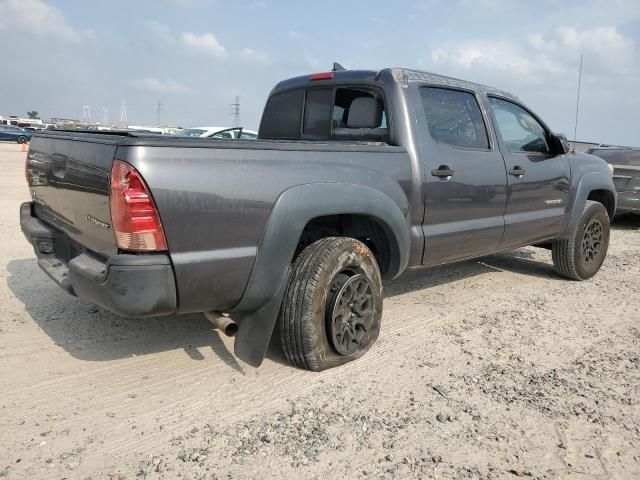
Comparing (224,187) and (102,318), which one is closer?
(224,187)

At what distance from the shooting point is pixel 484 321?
14.2ft

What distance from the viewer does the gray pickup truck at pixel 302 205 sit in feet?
8.31

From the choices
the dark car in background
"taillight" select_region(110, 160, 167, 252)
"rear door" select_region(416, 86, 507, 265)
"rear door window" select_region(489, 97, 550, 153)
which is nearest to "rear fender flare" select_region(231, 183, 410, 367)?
"taillight" select_region(110, 160, 167, 252)

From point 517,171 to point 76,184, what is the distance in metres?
3.42

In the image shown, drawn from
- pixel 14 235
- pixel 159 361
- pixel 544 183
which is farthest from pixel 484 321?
pixel 14 235

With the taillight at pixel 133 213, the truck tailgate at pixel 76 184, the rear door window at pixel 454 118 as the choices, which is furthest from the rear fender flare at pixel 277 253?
the rear door window at pixel 454 118

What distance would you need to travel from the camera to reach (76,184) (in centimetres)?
289

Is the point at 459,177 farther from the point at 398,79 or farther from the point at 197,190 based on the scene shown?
the point at 197,190

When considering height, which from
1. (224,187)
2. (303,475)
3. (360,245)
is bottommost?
(303,475)

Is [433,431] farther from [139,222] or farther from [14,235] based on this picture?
[14,235]

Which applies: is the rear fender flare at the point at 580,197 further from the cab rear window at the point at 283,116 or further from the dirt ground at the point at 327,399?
the cab rear window at the point at 283,116

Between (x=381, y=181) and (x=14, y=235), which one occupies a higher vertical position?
(x=381, y=181)

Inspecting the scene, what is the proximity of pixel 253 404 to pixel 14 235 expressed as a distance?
5207 mm

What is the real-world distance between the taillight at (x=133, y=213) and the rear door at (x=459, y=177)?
1970mm
